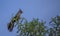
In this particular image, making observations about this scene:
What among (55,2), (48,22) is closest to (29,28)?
(48,22)

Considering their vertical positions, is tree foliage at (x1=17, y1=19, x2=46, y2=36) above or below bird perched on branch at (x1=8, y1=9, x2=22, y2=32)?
below

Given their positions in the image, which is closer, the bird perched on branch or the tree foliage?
the tree foliage

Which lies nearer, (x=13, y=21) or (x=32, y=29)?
(x=32, y=29)

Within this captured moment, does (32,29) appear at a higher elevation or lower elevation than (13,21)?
lower

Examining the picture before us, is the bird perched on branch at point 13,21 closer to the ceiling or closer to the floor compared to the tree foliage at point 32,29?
closer to the ceiling

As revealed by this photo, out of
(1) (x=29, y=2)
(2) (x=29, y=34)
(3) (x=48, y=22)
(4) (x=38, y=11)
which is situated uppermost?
(1) (x=29, y=2)

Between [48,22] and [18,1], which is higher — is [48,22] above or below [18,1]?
below

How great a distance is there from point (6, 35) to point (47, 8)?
633 mm

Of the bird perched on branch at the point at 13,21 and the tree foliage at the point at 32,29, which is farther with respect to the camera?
the bird perched on branch at the point at 13,21

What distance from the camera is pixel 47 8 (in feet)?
6.64

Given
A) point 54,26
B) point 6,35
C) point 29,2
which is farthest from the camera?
point 29,2

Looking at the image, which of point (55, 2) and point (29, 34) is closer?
point (29, 34)

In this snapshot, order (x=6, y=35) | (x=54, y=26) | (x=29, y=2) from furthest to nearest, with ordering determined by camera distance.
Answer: (x=29, y=2) < (x=6, y=35) < (x=54, y=26)

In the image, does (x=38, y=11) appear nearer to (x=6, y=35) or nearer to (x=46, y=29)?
(x=46, y=29)
